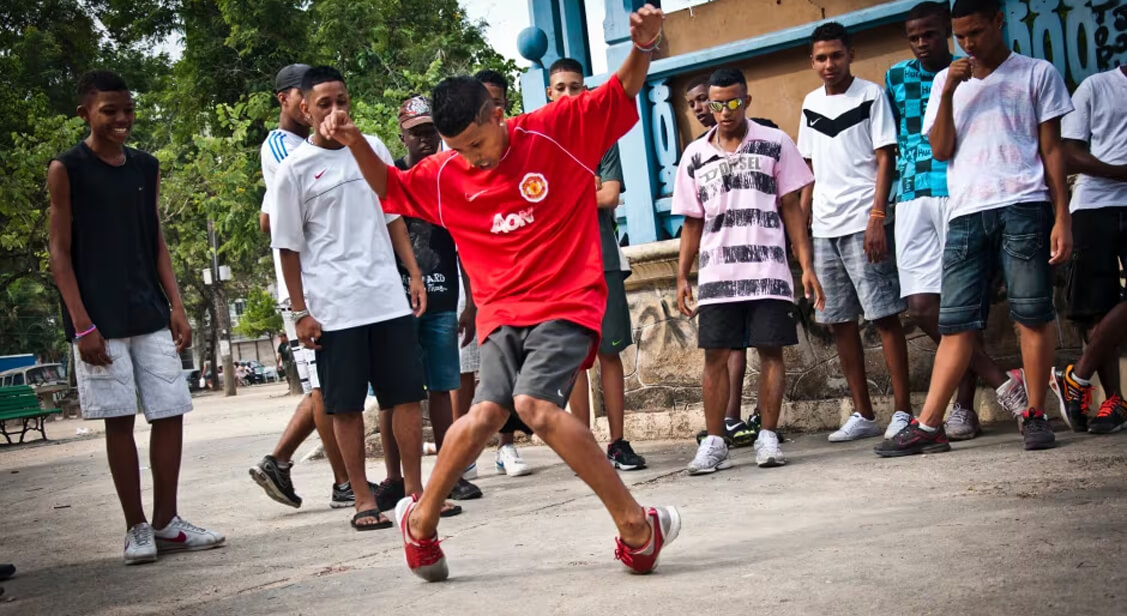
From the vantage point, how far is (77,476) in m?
10.3

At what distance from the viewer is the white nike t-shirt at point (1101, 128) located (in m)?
5.88

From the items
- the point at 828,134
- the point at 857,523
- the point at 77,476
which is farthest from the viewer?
the point at 77,476

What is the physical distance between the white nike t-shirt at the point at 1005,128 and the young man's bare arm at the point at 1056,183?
3cm

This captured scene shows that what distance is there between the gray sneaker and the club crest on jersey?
10.3ft

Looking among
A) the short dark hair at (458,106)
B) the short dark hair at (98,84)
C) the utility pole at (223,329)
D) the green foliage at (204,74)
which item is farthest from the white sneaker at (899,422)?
the utility pole at (223,329)

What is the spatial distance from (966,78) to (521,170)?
8.38ft

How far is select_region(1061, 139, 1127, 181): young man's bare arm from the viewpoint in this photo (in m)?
5.82

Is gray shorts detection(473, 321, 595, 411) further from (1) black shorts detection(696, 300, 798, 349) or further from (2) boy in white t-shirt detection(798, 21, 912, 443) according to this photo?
(2) boy in white t-shirt detection(798, 21, 912, 443)

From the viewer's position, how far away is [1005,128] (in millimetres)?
5496

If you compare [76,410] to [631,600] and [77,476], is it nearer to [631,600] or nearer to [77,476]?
[77,476]

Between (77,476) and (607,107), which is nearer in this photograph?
(607,107)

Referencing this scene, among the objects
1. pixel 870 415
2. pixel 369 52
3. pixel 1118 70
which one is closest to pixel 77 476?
pixel 870 415

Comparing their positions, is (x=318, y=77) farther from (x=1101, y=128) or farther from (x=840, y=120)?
(x=1101, y=128)

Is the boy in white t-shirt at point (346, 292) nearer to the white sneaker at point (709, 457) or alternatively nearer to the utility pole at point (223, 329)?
the white sneaker at point (709, 457)
